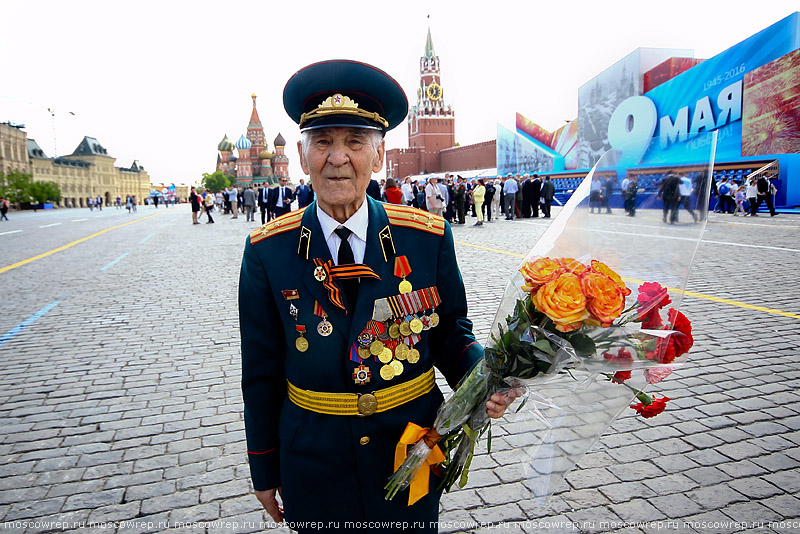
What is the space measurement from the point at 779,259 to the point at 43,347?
38.6 ft

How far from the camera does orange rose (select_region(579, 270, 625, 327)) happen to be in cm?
122

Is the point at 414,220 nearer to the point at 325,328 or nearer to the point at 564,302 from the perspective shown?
the point at 325,328

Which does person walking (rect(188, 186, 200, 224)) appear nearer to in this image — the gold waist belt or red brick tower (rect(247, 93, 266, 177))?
the gold waist belt

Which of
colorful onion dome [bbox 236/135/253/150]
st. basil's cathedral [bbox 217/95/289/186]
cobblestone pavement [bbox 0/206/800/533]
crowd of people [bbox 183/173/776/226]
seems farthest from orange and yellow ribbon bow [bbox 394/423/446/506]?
colorful onion dome [bbox 236/135/253/150]

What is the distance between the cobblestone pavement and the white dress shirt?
2.71ft

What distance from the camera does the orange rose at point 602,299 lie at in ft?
4.00

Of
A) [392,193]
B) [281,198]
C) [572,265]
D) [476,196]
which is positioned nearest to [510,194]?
[476,196]

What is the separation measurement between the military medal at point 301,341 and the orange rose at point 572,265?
834 millimetres

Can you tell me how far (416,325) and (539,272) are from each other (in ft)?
1.66

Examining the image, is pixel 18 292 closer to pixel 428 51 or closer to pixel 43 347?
pixel 43 347

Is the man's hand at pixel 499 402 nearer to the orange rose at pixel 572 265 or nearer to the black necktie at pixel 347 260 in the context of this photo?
the orange rose at pixel 572 265

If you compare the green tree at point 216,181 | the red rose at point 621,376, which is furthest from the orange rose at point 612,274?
the green tree at point 216,181

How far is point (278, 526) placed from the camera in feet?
8.72

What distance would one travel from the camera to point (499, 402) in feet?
4.71
